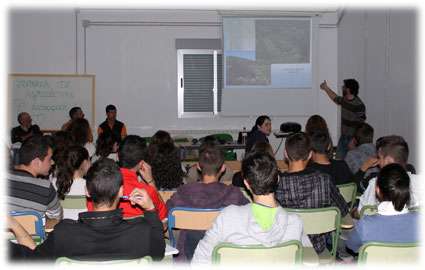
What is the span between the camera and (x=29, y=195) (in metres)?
2.76

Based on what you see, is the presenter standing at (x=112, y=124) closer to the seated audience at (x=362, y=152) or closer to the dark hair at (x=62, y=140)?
the dark hair at (x=62, y=140)

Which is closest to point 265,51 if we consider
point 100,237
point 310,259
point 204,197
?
point 204,197

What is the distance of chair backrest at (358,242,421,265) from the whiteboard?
712 cm

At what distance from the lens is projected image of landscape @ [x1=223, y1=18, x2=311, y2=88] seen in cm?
834

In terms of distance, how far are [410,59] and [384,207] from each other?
403 cm

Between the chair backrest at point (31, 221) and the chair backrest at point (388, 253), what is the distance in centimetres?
178

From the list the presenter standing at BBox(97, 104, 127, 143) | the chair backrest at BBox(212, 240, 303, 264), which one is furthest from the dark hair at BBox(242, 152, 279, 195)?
the presenter standing at BBox(97, 104, 127, 143)

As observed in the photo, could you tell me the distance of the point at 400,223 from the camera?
2.33m

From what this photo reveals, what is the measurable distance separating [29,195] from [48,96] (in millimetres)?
6011

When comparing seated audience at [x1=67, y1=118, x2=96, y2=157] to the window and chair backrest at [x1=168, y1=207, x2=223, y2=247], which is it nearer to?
chair backrest at [x1=168, y1=207, x2=223, y2=247]

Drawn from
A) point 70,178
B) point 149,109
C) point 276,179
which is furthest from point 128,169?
point 149,109

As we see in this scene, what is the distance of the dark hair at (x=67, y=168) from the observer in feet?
10.7

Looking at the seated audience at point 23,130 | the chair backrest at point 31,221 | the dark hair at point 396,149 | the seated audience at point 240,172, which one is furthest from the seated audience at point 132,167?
the seated audience at point 23,130

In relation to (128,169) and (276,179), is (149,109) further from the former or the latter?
(276,179)
